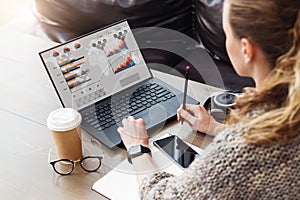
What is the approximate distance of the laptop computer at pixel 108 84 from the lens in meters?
1.38

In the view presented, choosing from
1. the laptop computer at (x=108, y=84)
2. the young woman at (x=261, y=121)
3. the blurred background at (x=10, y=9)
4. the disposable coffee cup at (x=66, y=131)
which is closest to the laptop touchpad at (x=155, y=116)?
the laptop computer at (x=108, y=84)

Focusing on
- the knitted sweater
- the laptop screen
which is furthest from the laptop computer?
the knitted sweater

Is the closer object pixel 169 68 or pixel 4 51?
pixel 4 51

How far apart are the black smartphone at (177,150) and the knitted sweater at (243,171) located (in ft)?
0.98

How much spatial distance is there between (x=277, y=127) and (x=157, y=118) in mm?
611

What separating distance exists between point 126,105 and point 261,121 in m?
0.66

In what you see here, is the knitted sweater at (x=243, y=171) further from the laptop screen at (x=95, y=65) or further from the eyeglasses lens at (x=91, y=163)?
Result: the laptop screen at (x=95, y=65)

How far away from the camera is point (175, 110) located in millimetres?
1442

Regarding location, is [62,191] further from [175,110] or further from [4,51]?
[4,51]

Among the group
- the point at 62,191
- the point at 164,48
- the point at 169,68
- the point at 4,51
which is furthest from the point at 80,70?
the point at 164,48

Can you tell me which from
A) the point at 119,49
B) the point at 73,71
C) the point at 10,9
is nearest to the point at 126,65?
the point at 119,49

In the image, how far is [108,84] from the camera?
1485mm

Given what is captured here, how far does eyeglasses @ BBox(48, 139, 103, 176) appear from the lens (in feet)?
4.05

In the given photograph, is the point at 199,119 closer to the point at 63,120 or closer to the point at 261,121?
the point at 63,120
